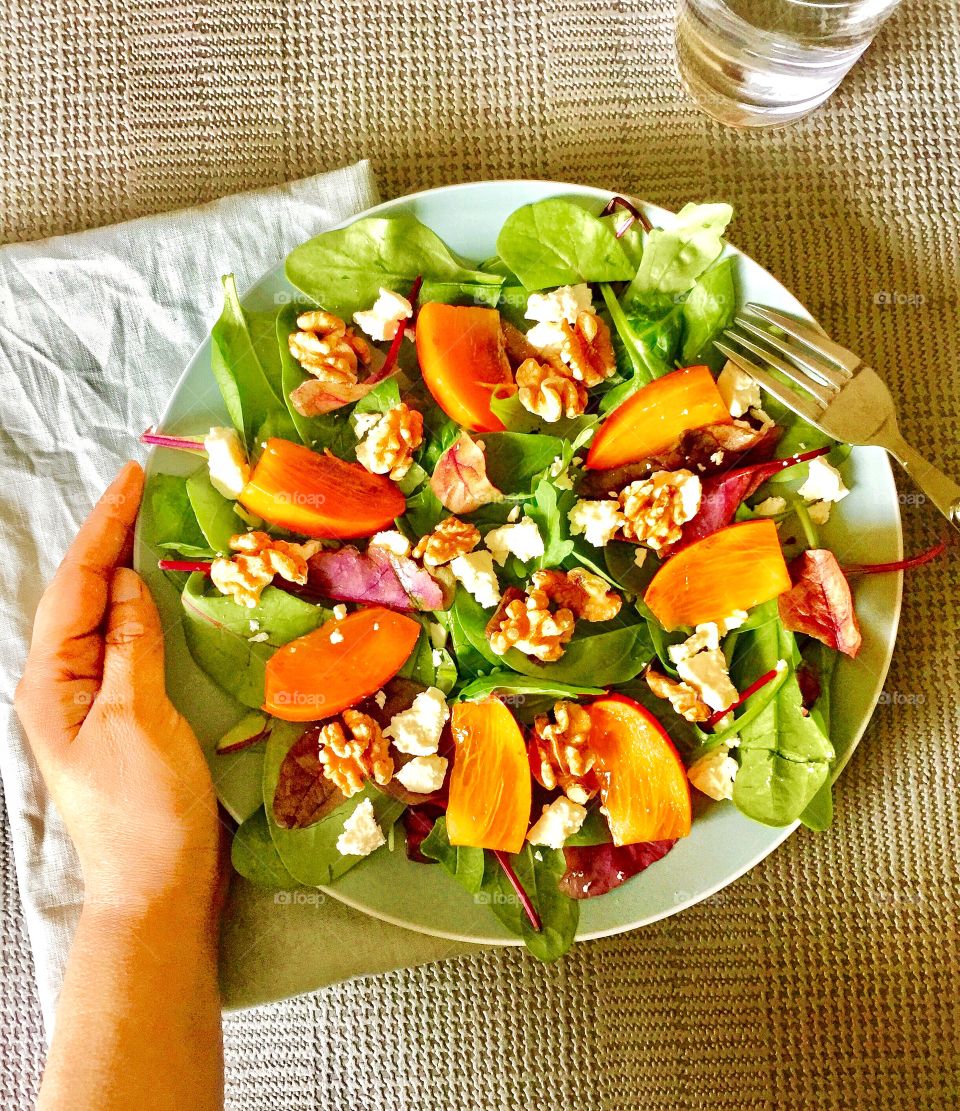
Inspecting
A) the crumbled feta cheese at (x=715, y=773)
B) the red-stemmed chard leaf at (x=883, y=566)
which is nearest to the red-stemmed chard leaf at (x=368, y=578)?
the crumbled feta cheese at (x=715, y=773)

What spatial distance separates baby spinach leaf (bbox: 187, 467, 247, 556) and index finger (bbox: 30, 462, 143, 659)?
0.25 feet

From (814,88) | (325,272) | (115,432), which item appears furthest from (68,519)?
(814,88)

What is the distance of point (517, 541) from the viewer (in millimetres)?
942

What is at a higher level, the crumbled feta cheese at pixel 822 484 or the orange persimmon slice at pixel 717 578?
the crumbled feta cheese at pixel 822 484

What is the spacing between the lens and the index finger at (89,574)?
93 cm

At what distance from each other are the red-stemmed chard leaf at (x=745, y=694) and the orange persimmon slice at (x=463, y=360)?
37 centimetres

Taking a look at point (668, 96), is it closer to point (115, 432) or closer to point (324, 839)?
point (115, 432)

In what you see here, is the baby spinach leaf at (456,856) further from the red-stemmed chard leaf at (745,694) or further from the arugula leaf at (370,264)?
the arugula leaf at (370,264)

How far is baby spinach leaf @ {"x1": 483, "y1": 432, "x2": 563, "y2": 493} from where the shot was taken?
93cm

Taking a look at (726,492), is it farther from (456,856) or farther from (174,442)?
(174,442)

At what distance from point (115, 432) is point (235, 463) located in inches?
9.5

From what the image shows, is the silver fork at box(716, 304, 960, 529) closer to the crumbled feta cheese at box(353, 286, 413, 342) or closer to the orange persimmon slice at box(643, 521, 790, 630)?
the orange persimmon slice at box(643, 521, 790, 630)

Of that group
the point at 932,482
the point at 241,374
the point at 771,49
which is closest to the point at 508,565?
the point at 241,374

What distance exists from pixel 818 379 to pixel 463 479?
380mm
